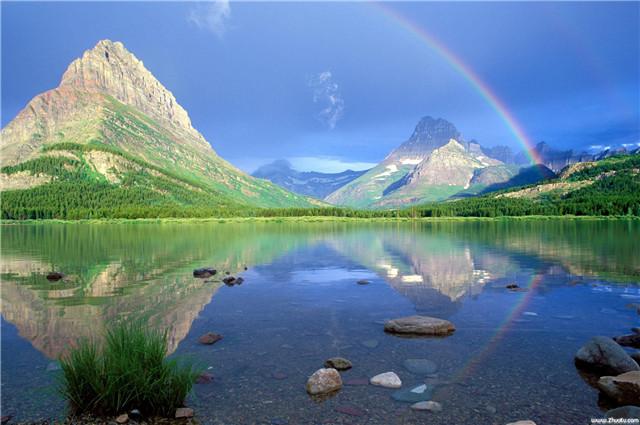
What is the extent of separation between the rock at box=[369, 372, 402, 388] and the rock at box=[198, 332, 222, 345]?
7.26 m

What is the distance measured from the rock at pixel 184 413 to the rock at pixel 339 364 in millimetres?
5058

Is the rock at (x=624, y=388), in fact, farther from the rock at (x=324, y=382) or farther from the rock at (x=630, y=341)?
the rock at (x=324, y=382)

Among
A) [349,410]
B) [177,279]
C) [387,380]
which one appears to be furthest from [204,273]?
[349,410]

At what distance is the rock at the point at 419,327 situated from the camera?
56.7 feet

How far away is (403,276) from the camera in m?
33.6

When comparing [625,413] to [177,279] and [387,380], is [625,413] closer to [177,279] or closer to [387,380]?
[387,380]

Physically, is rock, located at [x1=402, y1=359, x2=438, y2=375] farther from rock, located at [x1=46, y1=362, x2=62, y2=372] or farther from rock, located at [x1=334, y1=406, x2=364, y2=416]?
rock, located at [x1=46, y1=362, x2=62, y2=372]

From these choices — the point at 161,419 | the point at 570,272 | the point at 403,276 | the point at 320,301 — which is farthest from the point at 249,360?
the point at 570,272

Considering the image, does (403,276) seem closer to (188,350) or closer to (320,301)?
(320,301)

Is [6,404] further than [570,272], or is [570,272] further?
[570,272]

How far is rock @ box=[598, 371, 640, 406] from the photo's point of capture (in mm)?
10594

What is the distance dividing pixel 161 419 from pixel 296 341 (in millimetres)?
7228

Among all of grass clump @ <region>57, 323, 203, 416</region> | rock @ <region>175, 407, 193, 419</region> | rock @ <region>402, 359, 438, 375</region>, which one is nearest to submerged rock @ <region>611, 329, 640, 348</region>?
rock @ <region>402, 359, 438, 375</region>

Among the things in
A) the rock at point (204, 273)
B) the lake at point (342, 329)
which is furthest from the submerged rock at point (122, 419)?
the rock at point (204, 273)
